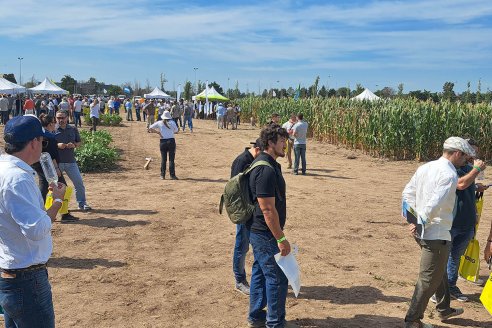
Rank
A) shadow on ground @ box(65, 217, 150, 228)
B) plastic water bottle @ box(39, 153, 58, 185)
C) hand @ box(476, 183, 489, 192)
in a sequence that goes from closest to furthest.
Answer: plastic water bottle @ box(39, 153, 58, 185)
hand @ box(476, 183, 489, 192)
shadow on ground @ box(65, 217, 150, 228)

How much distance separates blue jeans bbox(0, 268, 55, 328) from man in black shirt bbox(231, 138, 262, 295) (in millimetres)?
2839

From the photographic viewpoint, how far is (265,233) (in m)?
4.41

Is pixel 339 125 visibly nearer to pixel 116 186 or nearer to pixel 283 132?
pixel 116 186

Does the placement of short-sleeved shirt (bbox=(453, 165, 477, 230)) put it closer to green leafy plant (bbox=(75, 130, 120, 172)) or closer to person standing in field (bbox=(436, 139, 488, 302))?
person standing in field (bbox=(436, 139, 488, 302))

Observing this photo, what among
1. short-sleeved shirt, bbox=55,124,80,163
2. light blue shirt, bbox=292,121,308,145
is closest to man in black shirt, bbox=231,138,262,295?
short-sleeved shirt, bbox=55,124,80,163

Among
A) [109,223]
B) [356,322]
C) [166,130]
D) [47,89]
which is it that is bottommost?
[356,322]

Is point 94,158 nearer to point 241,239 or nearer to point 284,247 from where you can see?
point 241,239

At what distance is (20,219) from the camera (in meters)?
2.67

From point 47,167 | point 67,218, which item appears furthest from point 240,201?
point 67,218

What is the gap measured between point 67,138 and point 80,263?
9.67 feet

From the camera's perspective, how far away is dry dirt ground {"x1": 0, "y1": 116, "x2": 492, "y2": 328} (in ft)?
17.3

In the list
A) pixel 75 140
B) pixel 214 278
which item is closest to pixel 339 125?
pixel 75 140

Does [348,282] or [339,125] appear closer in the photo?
[348,282]

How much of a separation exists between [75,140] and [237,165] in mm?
4518
